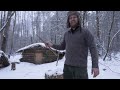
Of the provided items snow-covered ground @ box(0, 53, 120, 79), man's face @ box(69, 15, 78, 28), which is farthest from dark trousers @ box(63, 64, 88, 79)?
snow-covered ground @ box(0, 53, 120, 79)

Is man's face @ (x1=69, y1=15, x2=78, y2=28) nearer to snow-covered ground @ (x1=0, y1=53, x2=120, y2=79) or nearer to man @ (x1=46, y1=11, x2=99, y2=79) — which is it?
man @ (x1=46, y1=11, x2=99, y2=79)

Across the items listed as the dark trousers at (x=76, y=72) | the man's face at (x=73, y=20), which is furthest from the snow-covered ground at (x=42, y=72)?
the man's face at (x=73, y=20)

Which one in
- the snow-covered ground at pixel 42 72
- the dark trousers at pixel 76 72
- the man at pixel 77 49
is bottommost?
the snow-covered ground at pixel 42 72

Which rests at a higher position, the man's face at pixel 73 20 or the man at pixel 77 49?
the man's face at pixel 73 20

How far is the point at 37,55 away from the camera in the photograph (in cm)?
1897

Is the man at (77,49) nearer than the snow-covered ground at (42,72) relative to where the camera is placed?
Yes

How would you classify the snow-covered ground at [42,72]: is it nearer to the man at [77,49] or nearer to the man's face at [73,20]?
the man at [77,49]

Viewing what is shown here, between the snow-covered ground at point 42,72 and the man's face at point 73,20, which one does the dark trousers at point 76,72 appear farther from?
the snow-covered ground at point 42,72

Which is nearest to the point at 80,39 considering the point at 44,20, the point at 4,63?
the point at 4,63

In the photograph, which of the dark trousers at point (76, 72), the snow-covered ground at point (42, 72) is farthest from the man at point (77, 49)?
the snow-covered ground at point (42, 72)
